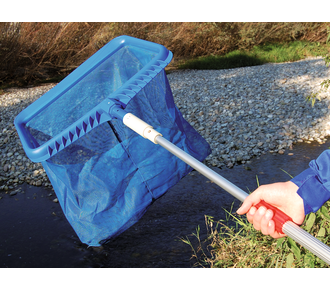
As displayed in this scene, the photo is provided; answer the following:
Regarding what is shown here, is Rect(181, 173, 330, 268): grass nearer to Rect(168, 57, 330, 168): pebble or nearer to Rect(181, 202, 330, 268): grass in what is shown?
Rect(181, 202, 330, 268): grass

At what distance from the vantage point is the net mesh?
2.03 metres

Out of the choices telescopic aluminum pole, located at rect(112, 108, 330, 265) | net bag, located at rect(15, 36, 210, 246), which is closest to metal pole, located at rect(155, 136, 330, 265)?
telescopic aluminum pole, located at rect(112, 108, 330, 265)

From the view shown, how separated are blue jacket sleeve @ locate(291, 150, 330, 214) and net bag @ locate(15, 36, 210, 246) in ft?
3.40

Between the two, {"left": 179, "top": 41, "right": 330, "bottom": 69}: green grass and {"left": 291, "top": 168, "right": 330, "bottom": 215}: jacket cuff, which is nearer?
{"left": 291, "top": 168, "right": 330, "bottom": 215}: jacket cuff

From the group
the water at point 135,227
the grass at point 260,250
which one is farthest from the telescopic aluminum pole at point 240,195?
the water at point 135,227

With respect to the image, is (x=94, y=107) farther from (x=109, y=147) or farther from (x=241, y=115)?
(x=241, y=115)

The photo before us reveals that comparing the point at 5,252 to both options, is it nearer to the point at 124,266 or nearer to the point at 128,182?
the point at 124,266

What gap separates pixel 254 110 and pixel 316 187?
3633 mm

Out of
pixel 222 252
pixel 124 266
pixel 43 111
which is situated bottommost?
pixel 124 266

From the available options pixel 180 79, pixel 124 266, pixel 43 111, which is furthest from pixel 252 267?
pixel 180 79

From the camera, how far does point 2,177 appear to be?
3969 mm

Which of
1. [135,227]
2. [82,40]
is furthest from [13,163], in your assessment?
[82,40]

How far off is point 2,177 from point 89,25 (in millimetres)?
5132

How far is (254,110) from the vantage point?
15.9 ft
